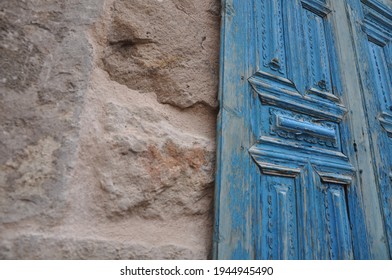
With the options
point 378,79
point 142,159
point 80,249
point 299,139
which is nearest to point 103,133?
point 142,159

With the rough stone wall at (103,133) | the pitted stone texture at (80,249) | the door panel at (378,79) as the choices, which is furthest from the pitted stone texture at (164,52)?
the door panel at (378,79)

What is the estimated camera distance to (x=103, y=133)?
1.95 feet

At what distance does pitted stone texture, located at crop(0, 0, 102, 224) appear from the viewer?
50 centimetres

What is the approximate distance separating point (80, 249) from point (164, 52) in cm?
48

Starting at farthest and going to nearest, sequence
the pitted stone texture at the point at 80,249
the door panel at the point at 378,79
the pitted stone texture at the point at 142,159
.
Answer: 1. the door panel at the point at 378,79
2. the pitted stone texture at the point at 142,159
3. the pitted stone texture at the point at 80,249

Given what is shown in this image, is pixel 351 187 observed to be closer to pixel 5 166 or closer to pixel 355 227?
pixel 355 227

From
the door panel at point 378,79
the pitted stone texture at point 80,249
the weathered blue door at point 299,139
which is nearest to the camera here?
the pitted stone texture at point 80,249

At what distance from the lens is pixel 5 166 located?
19.7 inches

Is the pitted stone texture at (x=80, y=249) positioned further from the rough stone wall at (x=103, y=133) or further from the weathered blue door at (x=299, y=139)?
the weathered blue door at (x=299, y=139)

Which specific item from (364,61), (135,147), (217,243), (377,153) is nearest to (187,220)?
(217,243)

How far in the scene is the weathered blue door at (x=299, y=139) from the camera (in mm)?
685

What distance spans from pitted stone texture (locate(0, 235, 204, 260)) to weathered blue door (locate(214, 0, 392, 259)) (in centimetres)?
12

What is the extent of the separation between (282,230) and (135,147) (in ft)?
1.30

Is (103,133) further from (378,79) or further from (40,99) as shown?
(378,79)
